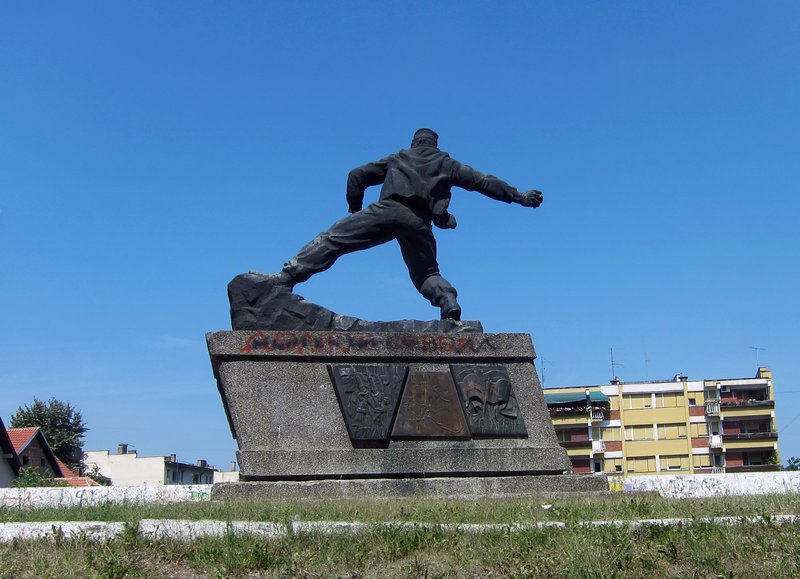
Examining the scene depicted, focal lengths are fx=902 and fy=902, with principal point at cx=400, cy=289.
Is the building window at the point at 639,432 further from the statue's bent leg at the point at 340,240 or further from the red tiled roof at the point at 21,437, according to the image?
the statue's bent leg at the point at 340,240

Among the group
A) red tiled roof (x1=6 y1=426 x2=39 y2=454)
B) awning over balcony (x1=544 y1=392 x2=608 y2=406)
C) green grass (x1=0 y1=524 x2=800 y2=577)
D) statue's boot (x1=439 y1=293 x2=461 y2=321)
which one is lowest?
green grass (x1=0 y1=524 x2=800 y2=577)

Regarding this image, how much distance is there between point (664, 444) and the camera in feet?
191

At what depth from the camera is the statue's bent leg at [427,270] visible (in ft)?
35.0

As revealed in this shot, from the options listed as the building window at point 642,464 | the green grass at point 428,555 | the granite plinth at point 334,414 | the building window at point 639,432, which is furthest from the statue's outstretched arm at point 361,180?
the building window at point 639,432

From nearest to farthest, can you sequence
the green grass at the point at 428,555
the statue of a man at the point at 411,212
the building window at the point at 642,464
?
the green grass at the point at 428,555, the statue of a man at the point at 411,212, the building window at the point at 642,464

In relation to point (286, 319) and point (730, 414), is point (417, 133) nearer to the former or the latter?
point (286, 319)

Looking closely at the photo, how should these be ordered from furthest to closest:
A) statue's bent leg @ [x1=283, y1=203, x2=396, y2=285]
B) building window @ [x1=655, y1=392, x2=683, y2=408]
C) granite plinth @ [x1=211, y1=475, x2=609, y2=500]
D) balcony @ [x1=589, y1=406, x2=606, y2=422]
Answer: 1. balcony @ [x1=589, y1=406, x2=606, y2=422]
2. building window @ [x1=655, y1=392, x2=683, y2=408]
3. statue's bent leg @ [x1=283, y1=203, x2=396, y2=285]
4. granite plinth @ [x1=211, y1=475, x2=609, y2=500]

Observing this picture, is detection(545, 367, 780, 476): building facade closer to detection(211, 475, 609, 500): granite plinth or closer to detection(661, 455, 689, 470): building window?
detection(661, 455, 689, 470): building window

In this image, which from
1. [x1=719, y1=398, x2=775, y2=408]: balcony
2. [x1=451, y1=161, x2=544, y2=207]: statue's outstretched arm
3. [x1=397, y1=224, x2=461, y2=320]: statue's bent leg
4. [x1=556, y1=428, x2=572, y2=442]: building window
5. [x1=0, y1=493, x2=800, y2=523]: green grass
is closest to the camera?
[x1=0, y1=493, x2=800, y2=523]: green grass

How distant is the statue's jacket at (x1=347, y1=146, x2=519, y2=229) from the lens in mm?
10703

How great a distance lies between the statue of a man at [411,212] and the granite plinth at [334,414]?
0.89 meters

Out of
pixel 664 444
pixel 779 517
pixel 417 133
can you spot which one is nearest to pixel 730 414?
pixel 664 444

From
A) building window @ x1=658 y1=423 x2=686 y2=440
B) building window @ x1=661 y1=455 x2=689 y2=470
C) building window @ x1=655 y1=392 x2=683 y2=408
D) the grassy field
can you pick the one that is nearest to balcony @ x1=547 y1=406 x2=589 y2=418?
building window @ x1=655 y1=392 x2=683 y2=408

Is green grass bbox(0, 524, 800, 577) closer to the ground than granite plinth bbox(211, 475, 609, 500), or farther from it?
closer to the ground
